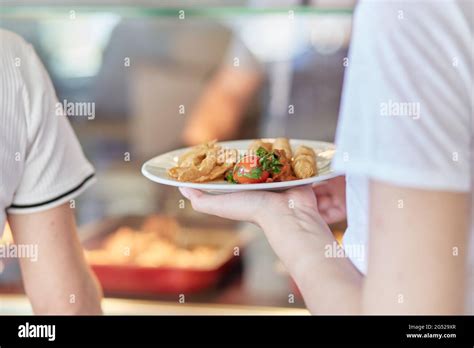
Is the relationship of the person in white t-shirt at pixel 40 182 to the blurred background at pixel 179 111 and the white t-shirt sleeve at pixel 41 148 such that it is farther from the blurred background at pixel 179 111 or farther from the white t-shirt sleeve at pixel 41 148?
the blurred background at pixel 179 111

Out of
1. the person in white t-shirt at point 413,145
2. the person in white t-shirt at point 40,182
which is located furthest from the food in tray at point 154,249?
the person in white t-shirt at point 413,145

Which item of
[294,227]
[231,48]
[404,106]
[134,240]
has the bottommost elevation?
[134,240]

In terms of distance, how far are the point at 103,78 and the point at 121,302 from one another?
2.61ft

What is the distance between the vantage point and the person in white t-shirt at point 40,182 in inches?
34.4

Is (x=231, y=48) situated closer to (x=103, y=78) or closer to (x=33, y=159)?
(x=103, y=78)

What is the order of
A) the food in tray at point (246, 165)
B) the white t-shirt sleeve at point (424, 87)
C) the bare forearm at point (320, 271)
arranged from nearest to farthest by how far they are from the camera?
1. the white t-shirt sleeve at point (424, 87)
2. the bare forearm at point (320, 271)
3. the food in tray at point (246, 165)

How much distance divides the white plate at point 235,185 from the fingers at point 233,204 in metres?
0.01

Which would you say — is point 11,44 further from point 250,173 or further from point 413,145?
point 413,145

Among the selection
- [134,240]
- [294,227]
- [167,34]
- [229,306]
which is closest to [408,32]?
[294,227]

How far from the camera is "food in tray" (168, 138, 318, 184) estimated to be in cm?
85
